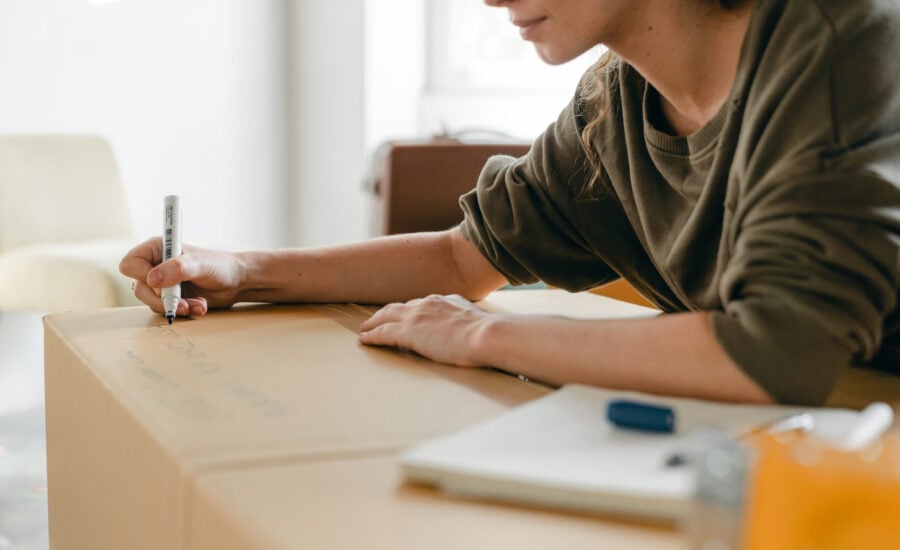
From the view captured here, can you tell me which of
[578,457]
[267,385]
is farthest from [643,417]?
[267,385]

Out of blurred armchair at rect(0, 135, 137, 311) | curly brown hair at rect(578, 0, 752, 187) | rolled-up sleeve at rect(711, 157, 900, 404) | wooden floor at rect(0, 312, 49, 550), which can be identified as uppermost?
curly brown hair at rect(578, 0, 752, 187)

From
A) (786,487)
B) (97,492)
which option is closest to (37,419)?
(97,492)

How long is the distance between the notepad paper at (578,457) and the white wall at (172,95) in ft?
10.3

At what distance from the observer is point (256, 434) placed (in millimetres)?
676

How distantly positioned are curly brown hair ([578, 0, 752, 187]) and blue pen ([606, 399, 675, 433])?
0.57 m

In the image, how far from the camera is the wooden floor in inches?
77.3

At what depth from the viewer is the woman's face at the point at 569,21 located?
1.00 m

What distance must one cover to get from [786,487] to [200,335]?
0.72 metres

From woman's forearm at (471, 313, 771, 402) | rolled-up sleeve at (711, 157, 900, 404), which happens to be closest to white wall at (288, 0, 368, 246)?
woman's forearm at (471, 313, 771, 402)

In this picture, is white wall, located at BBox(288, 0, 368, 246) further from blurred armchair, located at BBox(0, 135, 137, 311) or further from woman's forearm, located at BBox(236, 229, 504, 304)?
woman's forearm, located at BBox(236, 229, 504, 304)

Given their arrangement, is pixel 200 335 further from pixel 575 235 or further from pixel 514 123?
pixel 514 123

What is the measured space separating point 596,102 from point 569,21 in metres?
0.20

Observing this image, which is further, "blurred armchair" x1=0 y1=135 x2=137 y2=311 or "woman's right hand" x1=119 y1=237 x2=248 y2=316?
"blurred armchair" x1=0 y1=135 x2=137 y2=311

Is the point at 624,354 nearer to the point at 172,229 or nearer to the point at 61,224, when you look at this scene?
the point at 172,229
